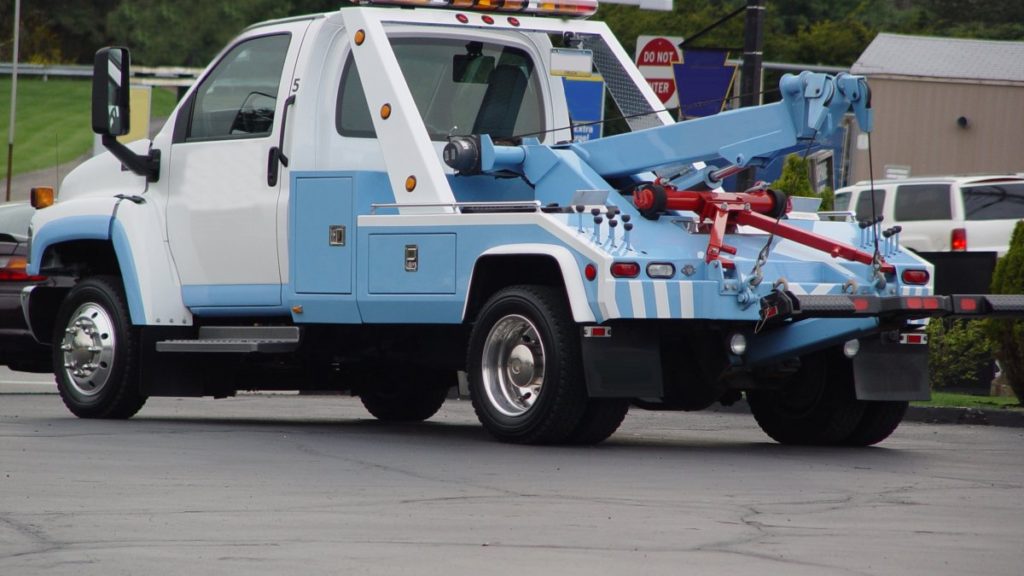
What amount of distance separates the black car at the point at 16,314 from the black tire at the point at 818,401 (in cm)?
683

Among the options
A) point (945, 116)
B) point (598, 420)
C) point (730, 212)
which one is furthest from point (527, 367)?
point (945, 116)

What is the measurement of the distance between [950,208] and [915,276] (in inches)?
699

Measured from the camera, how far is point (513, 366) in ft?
35.9

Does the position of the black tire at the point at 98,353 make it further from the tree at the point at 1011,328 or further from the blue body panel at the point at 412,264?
the tree at the point at 1011,328

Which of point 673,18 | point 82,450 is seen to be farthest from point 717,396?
point 673,18

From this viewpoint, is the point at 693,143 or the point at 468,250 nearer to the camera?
the point at 468,250

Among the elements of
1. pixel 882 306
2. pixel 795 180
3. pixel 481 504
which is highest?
pixel 795 180

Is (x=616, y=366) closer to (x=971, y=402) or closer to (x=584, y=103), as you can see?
(x=584, y=103)

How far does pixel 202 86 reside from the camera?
42.9 ft

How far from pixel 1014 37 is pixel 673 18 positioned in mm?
14274

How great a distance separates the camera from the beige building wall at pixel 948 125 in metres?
46.3

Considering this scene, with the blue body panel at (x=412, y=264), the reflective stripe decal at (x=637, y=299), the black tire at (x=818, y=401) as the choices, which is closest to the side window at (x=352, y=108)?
the blue body panel at (x=412, y=264)

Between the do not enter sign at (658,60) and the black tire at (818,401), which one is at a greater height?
the do not enter sign at (658,60)

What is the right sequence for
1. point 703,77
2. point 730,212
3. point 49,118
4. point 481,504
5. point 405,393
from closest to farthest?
point 481,504 < point 730,212 < point 405,393 < point 703,77 < point 49,118
